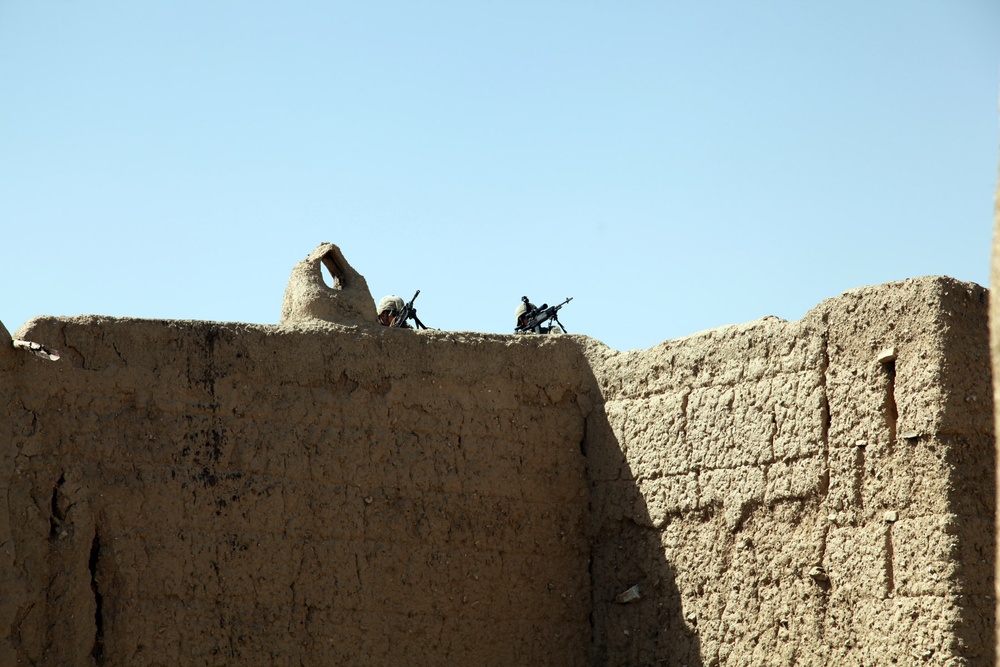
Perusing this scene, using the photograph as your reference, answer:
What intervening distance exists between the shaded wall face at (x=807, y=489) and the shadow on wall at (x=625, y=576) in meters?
0.01

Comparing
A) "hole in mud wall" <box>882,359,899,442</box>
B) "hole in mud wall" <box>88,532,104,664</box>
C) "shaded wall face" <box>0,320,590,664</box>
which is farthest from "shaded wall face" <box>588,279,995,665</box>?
"hole in mud wall" <box>88,532,104,664</box>

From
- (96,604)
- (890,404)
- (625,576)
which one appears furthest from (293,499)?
(890,404)

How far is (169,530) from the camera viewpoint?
9.48m

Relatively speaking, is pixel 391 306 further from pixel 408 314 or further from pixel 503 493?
pixel 503 493

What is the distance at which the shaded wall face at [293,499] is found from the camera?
30.3 ft

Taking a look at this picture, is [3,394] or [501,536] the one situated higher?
[3,394]

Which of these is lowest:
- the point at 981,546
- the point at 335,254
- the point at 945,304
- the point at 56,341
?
the point at 981,546

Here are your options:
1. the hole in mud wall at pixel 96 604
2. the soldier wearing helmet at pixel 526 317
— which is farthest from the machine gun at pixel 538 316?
the hole in mud wall at pixel 96 604

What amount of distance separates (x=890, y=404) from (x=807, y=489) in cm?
73

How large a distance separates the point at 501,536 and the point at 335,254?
2.14 meters

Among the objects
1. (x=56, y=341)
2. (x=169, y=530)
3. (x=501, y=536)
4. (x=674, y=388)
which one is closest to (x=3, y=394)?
(x=56, y=341)

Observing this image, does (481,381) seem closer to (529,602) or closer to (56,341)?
(529,602)

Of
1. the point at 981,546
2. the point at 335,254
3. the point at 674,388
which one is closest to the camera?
the point at 981,546

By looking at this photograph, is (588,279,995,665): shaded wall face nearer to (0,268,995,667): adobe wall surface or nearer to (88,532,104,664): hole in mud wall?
(0,268,995,667): adobe wall surface
